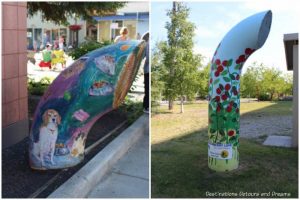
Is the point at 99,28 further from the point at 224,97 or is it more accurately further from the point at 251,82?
the point at 224,97

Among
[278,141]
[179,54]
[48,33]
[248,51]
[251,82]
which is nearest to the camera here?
[248,51]

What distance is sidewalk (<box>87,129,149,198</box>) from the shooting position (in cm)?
371

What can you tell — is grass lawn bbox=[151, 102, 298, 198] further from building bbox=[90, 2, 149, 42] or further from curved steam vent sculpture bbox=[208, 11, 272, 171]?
building bbox=[90, 2, 149, 42]

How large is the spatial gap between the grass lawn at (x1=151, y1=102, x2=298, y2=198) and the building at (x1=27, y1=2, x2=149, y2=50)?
1405 cm

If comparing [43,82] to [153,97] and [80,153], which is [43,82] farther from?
[80,153]

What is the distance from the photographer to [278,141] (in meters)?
6.88

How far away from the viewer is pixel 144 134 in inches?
239

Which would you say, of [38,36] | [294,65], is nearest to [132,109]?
[294,65]

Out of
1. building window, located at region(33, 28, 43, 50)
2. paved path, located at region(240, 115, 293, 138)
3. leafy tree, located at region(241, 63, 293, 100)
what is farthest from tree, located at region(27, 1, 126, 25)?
building window, located at region(33, 28, 43, 50)

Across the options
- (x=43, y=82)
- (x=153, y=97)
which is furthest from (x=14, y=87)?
(x=153, y=97)

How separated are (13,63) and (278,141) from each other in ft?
16.8

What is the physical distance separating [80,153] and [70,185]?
0.64 metres

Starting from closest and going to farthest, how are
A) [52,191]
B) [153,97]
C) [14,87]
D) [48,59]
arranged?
[52,191], [14,87], [153,97], [48,59]

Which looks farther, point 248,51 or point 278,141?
point 278,141
